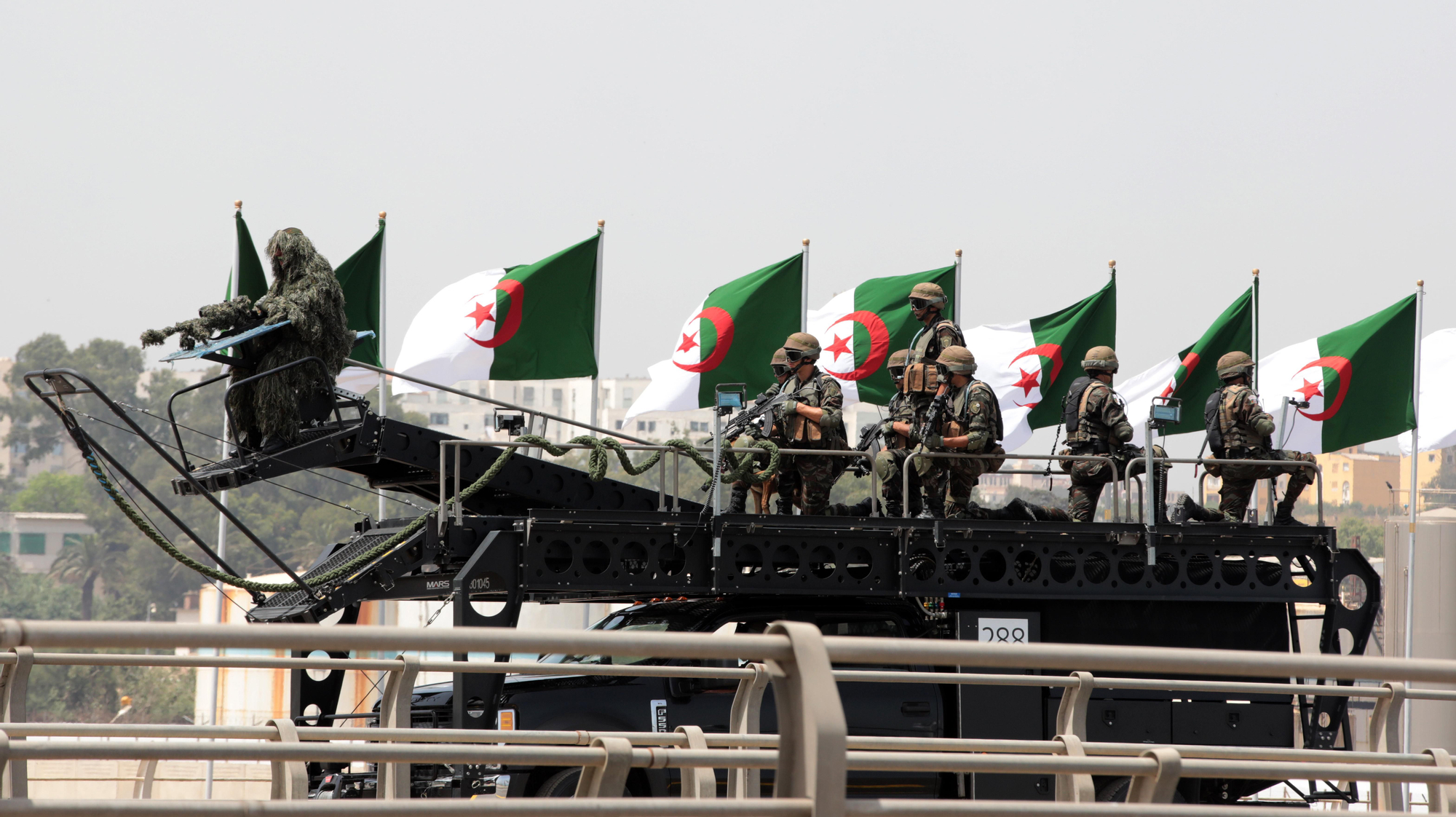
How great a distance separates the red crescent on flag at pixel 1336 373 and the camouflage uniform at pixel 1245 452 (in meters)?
5.96

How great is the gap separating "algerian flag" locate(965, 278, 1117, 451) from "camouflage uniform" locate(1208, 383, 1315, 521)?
5925 mm

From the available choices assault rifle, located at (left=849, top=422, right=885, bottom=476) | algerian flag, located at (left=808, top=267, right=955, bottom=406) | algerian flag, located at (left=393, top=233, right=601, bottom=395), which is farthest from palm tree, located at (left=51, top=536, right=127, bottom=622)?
assault rifle, located at (left=849, top=422, right=885, bottom=476)

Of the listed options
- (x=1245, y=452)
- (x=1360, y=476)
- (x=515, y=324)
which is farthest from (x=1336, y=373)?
(x=1360, y=476)

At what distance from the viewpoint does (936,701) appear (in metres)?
9.95

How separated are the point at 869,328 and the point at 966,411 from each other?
22.6ft

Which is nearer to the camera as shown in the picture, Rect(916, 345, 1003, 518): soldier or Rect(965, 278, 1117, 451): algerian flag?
Rect(916, 345, 1003, 518): soldier

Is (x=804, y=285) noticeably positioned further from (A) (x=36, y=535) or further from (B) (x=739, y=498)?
(A) (x=36, y=535)

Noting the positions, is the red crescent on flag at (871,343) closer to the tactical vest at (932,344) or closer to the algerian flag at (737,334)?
the algerian flag at (737,334)

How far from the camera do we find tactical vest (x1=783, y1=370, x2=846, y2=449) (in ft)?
36.8

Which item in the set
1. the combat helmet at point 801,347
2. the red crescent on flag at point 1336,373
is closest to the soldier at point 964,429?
the combat helmet at point 801,347

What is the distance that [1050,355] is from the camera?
1781 centimetres

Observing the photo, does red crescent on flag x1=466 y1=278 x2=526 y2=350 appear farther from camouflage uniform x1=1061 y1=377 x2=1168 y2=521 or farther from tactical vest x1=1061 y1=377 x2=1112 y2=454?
camouflage uniform x1=1061 y1=377 x2=1168 y2=521

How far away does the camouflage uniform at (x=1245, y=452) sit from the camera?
1152 centimetres

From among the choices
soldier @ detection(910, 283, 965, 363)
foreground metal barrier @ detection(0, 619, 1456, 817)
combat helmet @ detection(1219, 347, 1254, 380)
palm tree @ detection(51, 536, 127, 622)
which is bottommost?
palm tree @ detection(51, 536, 127, 622)
